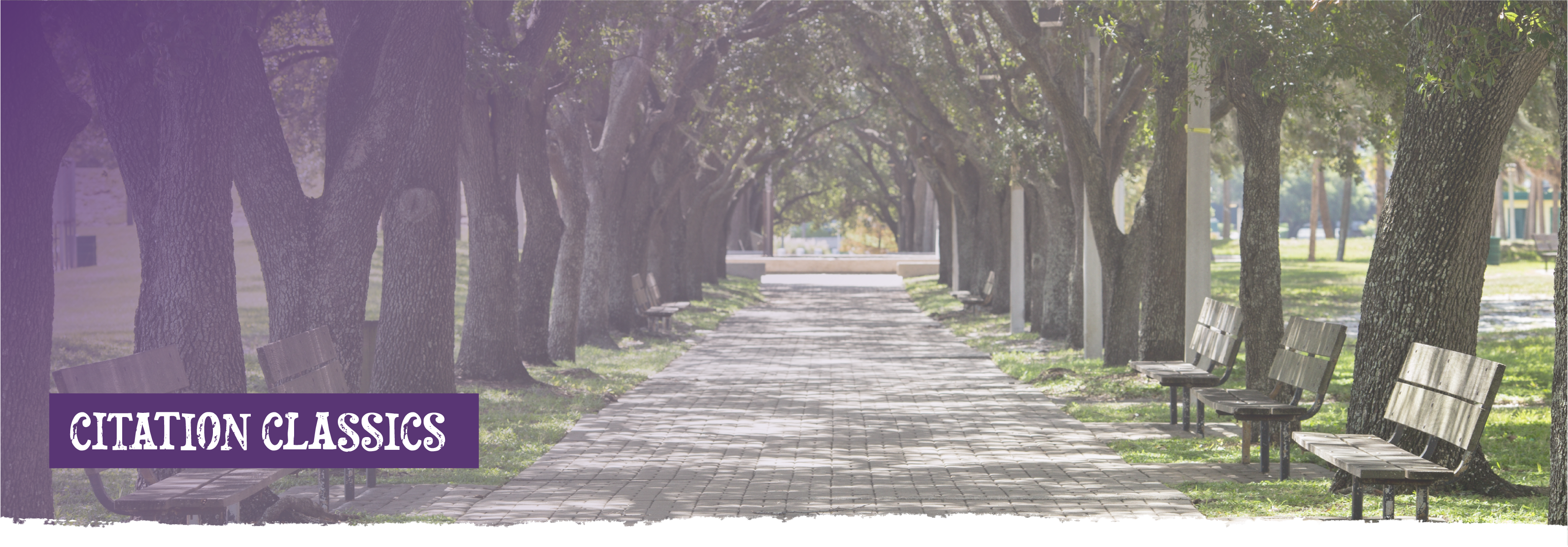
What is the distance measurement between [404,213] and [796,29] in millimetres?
11841

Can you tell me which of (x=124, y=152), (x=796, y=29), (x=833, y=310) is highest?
(x=796, y=29)

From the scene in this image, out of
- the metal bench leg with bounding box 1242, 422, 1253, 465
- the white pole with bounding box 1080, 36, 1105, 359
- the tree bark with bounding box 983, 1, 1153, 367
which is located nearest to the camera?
the metal bench leg with bounding box 1242, 422, 1253, 465

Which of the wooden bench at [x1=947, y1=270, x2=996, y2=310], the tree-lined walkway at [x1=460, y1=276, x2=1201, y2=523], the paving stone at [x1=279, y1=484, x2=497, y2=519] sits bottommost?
the tree-lined walkway at [x1=460, y1=276, x2=1201, y2=523]

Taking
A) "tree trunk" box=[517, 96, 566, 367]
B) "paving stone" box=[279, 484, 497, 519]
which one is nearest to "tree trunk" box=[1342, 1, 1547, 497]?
"paving stone" box=[279, 484, 497, 519]

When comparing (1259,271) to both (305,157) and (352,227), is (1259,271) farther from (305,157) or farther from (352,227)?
(305,157)

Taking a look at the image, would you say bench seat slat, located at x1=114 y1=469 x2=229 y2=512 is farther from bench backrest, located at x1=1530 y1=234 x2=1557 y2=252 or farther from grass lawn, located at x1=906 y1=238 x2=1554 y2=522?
bench backrest, located at x1=1530 y1=234 x2=1557 y2=252

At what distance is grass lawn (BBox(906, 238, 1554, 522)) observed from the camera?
7.05 meters

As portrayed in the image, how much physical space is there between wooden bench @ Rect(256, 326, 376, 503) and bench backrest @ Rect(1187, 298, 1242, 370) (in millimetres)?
5723

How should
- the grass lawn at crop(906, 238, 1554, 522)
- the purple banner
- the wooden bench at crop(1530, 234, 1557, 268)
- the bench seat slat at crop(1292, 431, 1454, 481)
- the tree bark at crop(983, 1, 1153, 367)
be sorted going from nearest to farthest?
the purple banner < the bench seat slat at crop(1292, 431, 1454, 481) < the grass lawn at crop(906, 238, 1554, 522) < the tree bark at crop(983, 1, 1153, 367) < the wooden bench at crop(1530, 234, 1557, 268)

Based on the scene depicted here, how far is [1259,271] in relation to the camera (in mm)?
10805

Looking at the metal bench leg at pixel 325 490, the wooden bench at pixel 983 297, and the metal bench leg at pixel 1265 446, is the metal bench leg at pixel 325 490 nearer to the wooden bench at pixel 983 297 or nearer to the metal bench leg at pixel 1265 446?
the metal bench leg at pixel 1265 446

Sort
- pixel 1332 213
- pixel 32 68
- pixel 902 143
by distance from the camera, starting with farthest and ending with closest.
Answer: pixel 1332 213, pixel 902 143, pixel 32 68

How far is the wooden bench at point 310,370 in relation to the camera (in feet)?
22.2

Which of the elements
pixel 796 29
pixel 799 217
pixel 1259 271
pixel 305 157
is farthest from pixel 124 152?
pixel 799 217
